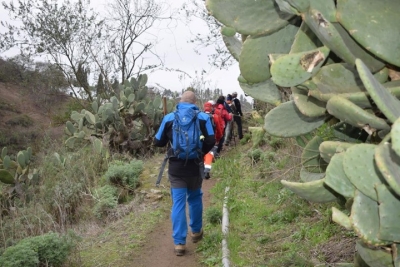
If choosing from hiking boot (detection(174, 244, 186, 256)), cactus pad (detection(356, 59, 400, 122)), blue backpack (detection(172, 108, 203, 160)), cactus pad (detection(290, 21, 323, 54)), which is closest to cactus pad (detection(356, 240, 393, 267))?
cactus pad (detection(356, 59, 400, 122))

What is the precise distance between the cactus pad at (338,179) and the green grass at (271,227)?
9.47 ft

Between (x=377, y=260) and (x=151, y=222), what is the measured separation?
6083 millimetres

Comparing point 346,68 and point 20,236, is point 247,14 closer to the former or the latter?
point 346,68

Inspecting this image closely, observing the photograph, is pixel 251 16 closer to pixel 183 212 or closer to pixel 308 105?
pixel 308 105

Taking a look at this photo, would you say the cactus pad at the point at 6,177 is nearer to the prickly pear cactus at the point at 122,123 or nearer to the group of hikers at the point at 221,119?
the prickly pear cactus at the point at 122,123

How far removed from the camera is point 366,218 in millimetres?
1175

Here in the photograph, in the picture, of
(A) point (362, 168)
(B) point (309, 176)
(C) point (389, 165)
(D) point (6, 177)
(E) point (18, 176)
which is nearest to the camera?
(C) point (389, 165)

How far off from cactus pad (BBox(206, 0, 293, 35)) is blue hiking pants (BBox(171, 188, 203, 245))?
4.09 m

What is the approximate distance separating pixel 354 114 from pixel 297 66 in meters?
0.21

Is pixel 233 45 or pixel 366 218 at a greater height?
pixel 233 45

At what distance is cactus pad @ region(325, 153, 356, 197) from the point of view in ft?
3.97

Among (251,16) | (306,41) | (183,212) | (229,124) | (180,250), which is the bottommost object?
(180,250)

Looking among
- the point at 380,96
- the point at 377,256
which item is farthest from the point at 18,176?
the point at 380,96

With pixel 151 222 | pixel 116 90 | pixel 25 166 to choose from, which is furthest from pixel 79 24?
pixel 151 222
